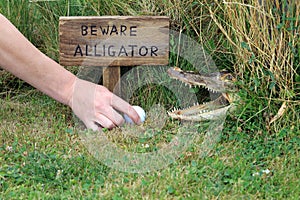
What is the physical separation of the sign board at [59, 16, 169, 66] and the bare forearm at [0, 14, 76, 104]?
248 mm

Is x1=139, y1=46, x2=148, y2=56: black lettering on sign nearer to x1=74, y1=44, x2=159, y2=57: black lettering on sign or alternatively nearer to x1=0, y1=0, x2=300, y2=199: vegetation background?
x1=74, y1=44, x2=159, y2=57: black lettering on sign

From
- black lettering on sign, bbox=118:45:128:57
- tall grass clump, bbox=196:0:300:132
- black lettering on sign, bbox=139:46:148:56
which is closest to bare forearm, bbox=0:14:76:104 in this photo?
black lettering on sign, bbox=118:45:128:57

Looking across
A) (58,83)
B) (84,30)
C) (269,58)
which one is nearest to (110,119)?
(58,83)

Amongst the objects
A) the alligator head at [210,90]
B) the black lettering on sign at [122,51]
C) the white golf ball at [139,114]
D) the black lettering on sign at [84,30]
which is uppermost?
the black lettering on sign at [84,30]

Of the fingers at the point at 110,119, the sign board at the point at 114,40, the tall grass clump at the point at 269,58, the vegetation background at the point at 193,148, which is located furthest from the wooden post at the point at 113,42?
Result: the tall grass clump at the point at 269,58

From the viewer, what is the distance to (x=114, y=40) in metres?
3.96

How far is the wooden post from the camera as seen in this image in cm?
392

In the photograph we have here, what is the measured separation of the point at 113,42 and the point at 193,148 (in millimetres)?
1002

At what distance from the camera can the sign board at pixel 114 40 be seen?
3.92m

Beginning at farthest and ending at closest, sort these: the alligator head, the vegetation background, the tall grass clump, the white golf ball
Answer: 1. the white golf ball
2. the alligator head
3. the tall grass clump
4. the vegetation background

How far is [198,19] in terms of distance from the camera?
410 centimetres

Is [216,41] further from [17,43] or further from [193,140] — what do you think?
[17,43]

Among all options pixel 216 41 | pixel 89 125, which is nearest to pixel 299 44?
pixel 216 41

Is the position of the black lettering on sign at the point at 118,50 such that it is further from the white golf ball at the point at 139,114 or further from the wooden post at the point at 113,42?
the white golf ball at the point at 139,114
